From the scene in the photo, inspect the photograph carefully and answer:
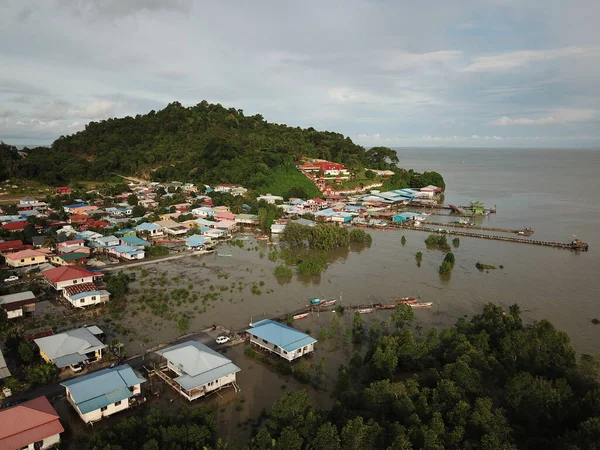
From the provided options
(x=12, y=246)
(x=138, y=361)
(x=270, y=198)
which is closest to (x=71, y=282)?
(x=138, y=361)

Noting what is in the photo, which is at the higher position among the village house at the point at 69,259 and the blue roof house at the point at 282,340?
the village house at the point at 69,259

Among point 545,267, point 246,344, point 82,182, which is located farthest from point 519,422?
point 82,182

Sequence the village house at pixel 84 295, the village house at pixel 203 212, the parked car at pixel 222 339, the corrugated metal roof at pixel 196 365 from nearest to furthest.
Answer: the corrugated metal roof at pixel 196 365
the parked car at pixel 222 339
the village house at pixel 84 295
the village house at pixel 203 212

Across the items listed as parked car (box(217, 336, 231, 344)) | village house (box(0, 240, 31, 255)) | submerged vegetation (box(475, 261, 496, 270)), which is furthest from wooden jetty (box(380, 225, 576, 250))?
village house (box(0, 240, 31, 255))

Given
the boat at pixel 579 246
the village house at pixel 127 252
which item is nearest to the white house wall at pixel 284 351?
the village house at pixel 127 252

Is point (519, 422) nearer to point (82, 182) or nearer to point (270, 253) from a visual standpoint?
point (270, 253)

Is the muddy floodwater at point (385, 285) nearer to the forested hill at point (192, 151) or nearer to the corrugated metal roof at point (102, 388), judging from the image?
the corrugated metal roof at point (102, 388)

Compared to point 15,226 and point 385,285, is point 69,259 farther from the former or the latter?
point 385,285
